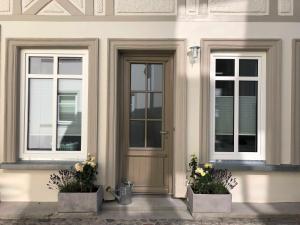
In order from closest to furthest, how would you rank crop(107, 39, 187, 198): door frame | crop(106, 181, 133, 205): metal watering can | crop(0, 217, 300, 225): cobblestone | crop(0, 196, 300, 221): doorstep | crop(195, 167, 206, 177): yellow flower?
1. crop(0, 217, 300, 225): cobblestone
2. crop(0, 196, 300, 221): doorstep
3. crop(195, 167, 206, 177): yellow flower
4. crop(106, 181, 133, 205): metal watering can
5. crop(107, 39, 187, 198): door frame

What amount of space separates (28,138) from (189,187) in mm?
2547

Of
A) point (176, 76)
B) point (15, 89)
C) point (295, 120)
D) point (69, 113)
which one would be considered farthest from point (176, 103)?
point (15, 89)

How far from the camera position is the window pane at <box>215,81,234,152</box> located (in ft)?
17.3

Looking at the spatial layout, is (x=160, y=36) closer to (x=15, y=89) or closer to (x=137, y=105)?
(x=137, y=105)

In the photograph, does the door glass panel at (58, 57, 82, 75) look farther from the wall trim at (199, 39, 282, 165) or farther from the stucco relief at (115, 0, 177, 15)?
the wall trim at (199, 39, 282, 165)

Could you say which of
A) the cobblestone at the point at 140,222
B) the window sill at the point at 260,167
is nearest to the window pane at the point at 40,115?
the cobblestone at the point at 140,222

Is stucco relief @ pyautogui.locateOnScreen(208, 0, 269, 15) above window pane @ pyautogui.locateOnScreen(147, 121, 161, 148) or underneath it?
above

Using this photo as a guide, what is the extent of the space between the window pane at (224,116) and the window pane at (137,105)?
1141 mm

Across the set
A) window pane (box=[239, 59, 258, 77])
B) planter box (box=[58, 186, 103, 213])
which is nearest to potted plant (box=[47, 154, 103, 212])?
planter box (box=[58, 186, 103, 213])

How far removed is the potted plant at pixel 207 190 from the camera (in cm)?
459

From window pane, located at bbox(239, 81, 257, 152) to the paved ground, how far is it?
94 centimetres

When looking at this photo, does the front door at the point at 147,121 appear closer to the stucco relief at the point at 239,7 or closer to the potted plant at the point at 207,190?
the potted plant at the point at 207,190

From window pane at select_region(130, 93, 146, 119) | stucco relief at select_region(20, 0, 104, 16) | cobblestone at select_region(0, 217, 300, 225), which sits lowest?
cobblestone at select_region(0, 217, 300, 225)

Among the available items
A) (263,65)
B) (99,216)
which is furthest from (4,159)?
(263,65)
